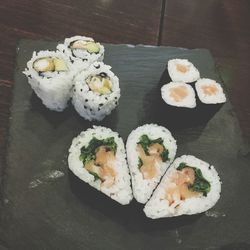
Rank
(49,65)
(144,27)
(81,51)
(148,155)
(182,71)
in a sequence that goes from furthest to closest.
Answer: (144,27)
(182,71)
(81,51)
(49,65)
(148,155)

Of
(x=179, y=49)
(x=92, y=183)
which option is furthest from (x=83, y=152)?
(x=179, y=49)

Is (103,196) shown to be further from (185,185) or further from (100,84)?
(100,84)

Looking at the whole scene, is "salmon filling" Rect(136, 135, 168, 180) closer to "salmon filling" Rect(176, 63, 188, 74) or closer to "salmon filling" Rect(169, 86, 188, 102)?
"salmon filling" Rect(169, 86, 188, 102)

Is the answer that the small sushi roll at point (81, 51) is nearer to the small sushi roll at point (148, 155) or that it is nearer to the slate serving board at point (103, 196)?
the slate serving board at point (103, 196)

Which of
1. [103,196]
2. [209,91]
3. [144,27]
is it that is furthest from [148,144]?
[144,27]

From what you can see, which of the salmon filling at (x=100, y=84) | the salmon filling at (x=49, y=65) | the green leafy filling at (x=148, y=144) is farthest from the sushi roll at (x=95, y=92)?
the green leafy filling at (x=148, y=144)

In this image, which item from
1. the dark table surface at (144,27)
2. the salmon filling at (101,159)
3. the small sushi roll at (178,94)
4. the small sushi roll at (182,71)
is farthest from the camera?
the dark table surface at (144,27)

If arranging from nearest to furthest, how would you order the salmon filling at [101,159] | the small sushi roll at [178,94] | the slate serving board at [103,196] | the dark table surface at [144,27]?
the slate serving board at [103,196], the salmon filling at [101,159], the small sushi roll at [178,94], the dark table surface at [144,27]
